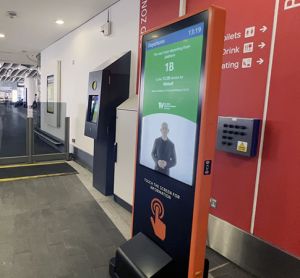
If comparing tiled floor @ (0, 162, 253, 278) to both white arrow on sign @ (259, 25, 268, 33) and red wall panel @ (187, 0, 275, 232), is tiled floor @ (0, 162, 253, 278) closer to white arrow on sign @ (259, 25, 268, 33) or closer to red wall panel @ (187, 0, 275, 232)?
red wall panel @ (187, 0, 275, 232)

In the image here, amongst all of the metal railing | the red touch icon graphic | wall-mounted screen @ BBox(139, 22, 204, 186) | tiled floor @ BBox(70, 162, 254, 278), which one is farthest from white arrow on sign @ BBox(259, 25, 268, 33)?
the metal railing

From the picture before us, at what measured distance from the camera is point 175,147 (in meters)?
1.57

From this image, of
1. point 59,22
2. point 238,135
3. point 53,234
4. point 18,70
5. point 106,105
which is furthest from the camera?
point 18,70

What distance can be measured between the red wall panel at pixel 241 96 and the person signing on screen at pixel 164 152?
75cm

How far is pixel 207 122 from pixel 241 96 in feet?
2.86

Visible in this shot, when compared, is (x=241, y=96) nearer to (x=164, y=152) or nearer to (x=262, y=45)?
(x=262, y=45)

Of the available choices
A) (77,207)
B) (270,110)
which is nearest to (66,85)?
(77,207)

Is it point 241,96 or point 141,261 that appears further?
point 241,96

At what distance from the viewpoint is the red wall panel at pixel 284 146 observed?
1711mm

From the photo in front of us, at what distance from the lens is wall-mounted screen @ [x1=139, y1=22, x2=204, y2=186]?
4.68ft

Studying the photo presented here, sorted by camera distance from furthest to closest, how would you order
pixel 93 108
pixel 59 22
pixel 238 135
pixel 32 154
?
pixel 32 154 < pixel 59 22 < pixel 93 108 < pixel 238 135

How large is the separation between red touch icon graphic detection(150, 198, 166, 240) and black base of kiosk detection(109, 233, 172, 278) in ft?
0.31

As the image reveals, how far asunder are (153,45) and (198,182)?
97 centimetres

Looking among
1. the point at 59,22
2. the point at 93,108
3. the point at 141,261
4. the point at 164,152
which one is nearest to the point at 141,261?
the point at 141,261
